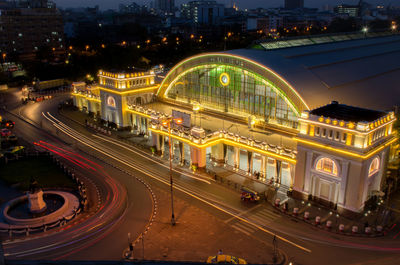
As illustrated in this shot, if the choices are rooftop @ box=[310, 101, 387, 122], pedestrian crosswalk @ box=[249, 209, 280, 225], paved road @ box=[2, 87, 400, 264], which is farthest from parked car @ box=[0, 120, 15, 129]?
rooftop @ box=[310, 101, 387, 122]

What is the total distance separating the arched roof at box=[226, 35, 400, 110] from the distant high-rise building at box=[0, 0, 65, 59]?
115m

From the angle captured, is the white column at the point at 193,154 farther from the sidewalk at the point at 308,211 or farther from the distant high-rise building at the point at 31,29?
the distant high-rise building at the point at 31,29

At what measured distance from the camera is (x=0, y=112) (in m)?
83.2

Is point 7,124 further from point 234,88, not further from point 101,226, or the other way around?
point 234,88

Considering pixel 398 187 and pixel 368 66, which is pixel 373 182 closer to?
pixel 398 187

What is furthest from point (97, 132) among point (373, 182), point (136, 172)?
point (373, 182)

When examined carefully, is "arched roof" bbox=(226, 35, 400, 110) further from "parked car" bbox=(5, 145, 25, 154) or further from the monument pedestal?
"parked car" bbox=(5, 145, 25, 154)

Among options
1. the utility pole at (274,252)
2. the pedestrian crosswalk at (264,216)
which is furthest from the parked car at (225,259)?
the pedestrian crosswalk at (264,216)

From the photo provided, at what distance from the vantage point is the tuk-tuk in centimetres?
4203

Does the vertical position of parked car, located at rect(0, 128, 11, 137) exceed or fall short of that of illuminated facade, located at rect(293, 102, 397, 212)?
it falls short

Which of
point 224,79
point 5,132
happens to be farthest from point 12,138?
point 224,79

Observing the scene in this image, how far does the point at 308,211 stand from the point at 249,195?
6.57 m

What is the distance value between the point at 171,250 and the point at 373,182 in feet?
75.0

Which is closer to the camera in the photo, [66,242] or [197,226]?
[66,242]
